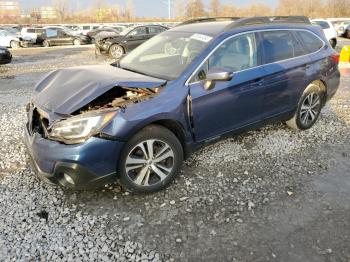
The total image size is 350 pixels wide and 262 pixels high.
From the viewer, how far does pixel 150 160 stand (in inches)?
140

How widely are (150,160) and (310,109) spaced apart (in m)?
2.99

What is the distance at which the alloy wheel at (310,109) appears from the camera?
516 centimetres

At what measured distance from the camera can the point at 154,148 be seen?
3.55 meters

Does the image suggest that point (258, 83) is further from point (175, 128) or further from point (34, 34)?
point (34, 34)

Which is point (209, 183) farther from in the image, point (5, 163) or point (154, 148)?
point (5, 163)

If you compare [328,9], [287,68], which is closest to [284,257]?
[287,68]

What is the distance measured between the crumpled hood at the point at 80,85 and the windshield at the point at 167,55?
215 mm

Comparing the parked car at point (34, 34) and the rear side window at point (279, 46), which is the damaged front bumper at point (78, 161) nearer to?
the rear side window at point (279, 46)

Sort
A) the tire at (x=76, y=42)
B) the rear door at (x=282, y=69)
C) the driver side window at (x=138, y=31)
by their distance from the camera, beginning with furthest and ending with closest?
the tire at (x=76, y=42)
the driver side window at (x=138, y=31)
the rear door at (x=282, y=69)

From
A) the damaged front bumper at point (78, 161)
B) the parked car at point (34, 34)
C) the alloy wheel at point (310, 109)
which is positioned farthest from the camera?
the parked car at point (34, 34)

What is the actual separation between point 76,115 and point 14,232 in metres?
1.19

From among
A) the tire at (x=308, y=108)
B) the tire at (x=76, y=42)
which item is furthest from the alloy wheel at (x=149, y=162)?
the tire at (x=76, y=42)

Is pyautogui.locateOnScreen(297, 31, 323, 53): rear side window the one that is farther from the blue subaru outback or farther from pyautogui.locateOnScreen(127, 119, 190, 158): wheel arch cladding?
pyautogui.locateOnScreen(127, 119, 190, 158): wheel arch cladding

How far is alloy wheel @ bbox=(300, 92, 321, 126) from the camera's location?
203 inches
